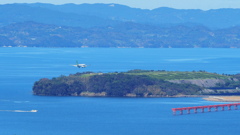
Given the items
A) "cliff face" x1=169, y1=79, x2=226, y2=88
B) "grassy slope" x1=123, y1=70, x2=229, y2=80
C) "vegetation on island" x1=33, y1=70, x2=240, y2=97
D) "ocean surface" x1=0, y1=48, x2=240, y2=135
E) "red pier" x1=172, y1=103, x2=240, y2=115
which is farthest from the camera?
"grassy slope" x1=123, y1=70, x2=229, y2=80

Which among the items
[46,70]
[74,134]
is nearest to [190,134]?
[74,134]

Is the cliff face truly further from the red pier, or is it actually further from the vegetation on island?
the red pier

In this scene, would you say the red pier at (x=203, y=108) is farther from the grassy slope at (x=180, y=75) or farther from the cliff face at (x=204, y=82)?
the grassy slope at (x=180, y=75)

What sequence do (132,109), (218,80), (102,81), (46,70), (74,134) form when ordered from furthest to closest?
(46,70)
(218,80)
(102,81)
(132,109)
(74,134)

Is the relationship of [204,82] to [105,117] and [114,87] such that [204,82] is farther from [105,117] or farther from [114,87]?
[105,117]

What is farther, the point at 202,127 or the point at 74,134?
the point at 202,127

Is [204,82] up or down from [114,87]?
down

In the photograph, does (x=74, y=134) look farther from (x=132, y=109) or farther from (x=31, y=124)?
(x=132, y=109)

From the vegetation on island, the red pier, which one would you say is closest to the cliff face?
the vegetation on island

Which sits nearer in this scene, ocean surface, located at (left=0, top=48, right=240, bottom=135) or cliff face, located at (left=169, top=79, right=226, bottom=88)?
ocean surface, located at (left=0, top=48, right=240, bottom=135)

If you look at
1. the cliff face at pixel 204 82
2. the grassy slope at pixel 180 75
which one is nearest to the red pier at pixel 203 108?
the cliff face at pixel 204 82

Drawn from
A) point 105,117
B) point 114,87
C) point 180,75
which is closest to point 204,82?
point 180,75
